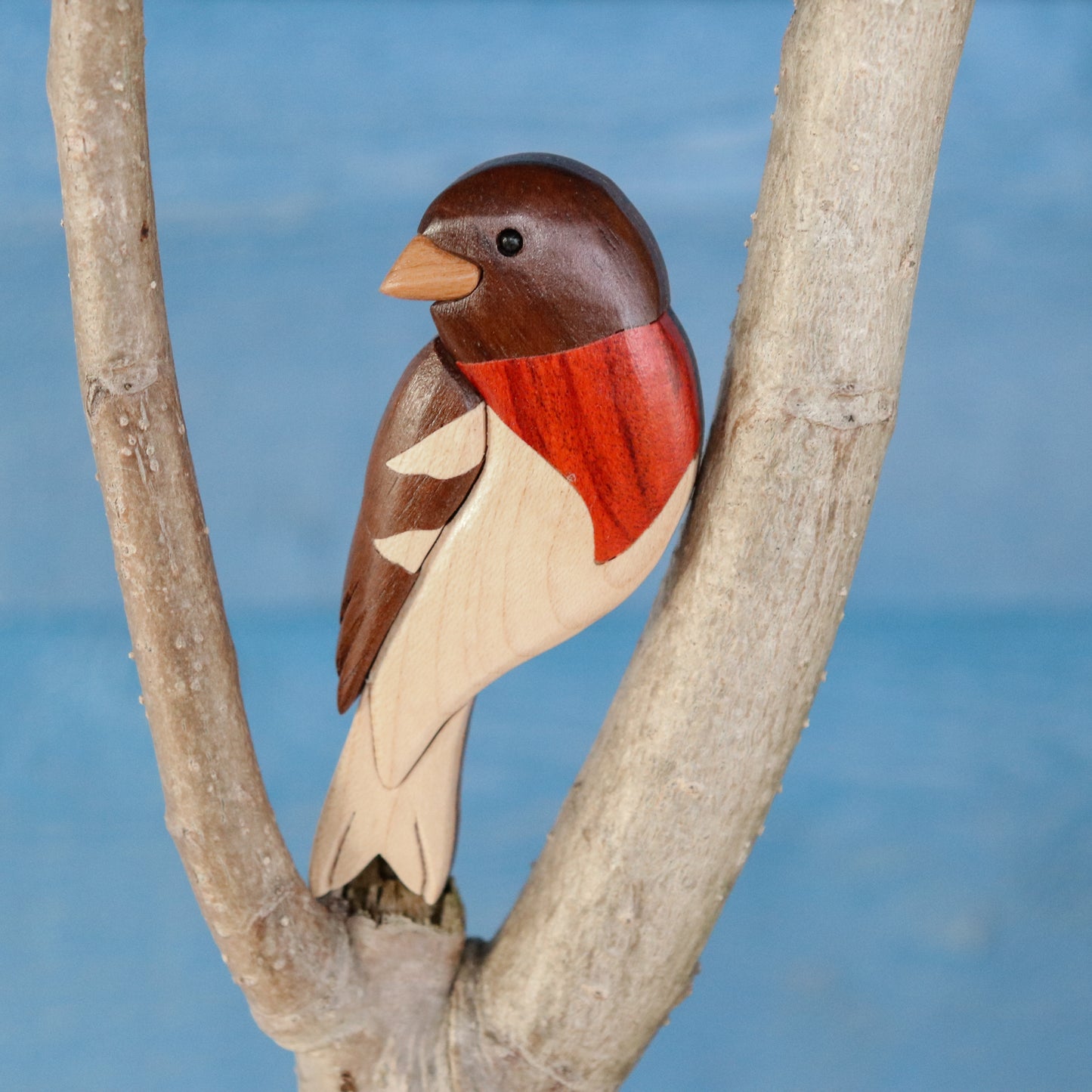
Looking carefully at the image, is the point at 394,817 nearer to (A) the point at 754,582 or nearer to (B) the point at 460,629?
(B) the point at 460,629

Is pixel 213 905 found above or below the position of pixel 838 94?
below

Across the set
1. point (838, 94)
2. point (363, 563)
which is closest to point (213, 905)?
point (363, 563)

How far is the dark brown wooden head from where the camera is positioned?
1.98 ft

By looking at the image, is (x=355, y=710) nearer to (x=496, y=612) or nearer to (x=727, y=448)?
(x=496, y=612)

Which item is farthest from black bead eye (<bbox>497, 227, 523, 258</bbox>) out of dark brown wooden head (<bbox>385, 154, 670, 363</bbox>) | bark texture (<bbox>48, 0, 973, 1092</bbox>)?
bark texture (<bbox>48, 0, 973, 1092</bbox>)

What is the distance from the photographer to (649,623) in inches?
27.8

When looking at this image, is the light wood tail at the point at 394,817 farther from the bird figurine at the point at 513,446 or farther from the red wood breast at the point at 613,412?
the red wood breast at the point at 613,412

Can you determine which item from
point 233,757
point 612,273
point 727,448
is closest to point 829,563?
point 727,448

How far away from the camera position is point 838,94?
0.60 metres

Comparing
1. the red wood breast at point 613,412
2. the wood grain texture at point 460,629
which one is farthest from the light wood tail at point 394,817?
the red wood breast at point 613,412

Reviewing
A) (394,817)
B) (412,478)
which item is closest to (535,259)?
(412,478)

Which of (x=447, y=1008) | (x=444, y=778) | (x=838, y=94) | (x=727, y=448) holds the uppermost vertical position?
(x=838, y=94)

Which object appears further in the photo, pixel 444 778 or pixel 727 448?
pixel 444 778

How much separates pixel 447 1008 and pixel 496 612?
27cm
